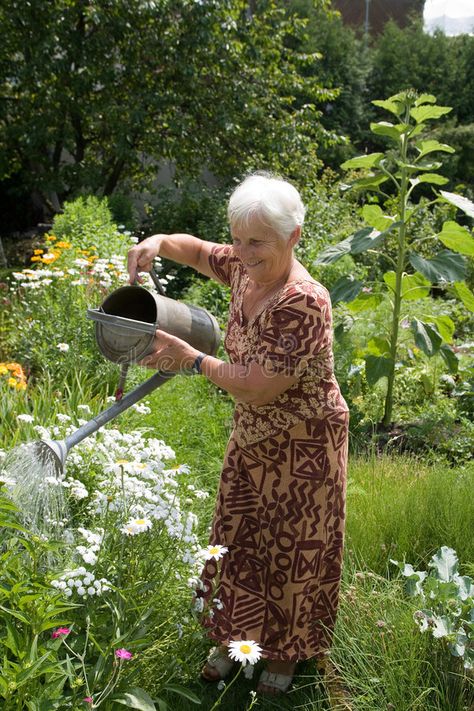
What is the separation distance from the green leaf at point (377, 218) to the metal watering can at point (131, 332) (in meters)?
1.96

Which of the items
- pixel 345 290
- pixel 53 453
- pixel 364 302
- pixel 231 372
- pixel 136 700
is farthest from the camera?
pixel 364 302

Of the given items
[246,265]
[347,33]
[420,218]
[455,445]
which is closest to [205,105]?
[420,218]

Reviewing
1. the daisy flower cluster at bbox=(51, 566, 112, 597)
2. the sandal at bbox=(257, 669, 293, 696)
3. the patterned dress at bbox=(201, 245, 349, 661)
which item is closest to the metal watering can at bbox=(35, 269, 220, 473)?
the patterned dress at bbox=(201, 245, 349, 661)

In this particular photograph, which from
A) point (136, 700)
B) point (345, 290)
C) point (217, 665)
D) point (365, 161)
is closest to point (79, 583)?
point (136, 700)

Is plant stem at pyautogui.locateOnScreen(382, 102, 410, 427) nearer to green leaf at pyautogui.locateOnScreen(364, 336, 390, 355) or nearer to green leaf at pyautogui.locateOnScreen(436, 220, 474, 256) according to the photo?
green leaf at pyautogui.locateOnScreen(364, 336, 390, 355)

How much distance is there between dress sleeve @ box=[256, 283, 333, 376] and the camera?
205 cm

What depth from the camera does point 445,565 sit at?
7.86 feet

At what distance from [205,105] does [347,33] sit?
13.9 m

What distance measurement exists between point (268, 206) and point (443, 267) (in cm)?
219

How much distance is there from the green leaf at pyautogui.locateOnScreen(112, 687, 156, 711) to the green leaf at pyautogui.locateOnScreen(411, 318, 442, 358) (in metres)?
2.64

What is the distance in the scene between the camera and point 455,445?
4.05 meters

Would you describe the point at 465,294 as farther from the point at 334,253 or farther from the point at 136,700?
the point at 136,700

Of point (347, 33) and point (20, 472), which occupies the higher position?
point (347, 33)

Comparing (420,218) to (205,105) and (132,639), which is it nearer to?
(205,105)
